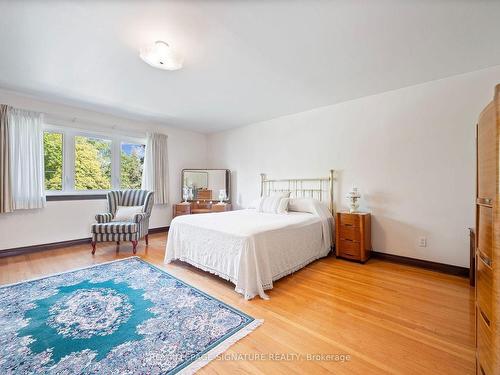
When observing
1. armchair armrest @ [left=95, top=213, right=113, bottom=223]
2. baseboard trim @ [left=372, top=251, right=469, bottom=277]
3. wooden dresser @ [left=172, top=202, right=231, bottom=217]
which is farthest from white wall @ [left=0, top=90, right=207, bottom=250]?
baseboard trim @ [left=372, top=251, right=469, bottom=277]

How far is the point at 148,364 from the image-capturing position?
1.34 metres

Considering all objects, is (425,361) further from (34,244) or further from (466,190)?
(34,244)

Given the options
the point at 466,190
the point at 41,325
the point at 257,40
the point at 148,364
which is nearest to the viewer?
the point at 148,364

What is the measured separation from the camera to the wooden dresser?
496 cm

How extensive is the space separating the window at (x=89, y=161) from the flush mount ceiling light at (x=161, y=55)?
284 cm

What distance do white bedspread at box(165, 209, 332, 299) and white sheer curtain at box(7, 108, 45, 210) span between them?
2.38 meters

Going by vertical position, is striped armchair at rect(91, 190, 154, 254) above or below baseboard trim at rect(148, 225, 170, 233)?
above

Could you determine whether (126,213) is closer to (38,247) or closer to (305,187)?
(38,247)

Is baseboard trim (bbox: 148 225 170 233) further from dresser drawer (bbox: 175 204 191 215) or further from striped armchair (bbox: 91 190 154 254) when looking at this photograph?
striped armchair (bbox: 91 190 154 254)

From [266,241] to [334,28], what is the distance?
6.71ft

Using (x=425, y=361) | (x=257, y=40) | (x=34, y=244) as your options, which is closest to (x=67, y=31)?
(x=257, y=40)

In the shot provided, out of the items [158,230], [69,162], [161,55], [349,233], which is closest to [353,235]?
[349,233]

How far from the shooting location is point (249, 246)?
86.7 inches

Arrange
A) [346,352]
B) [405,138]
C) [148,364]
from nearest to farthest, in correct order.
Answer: [148,364], [346,352], [405,138]
